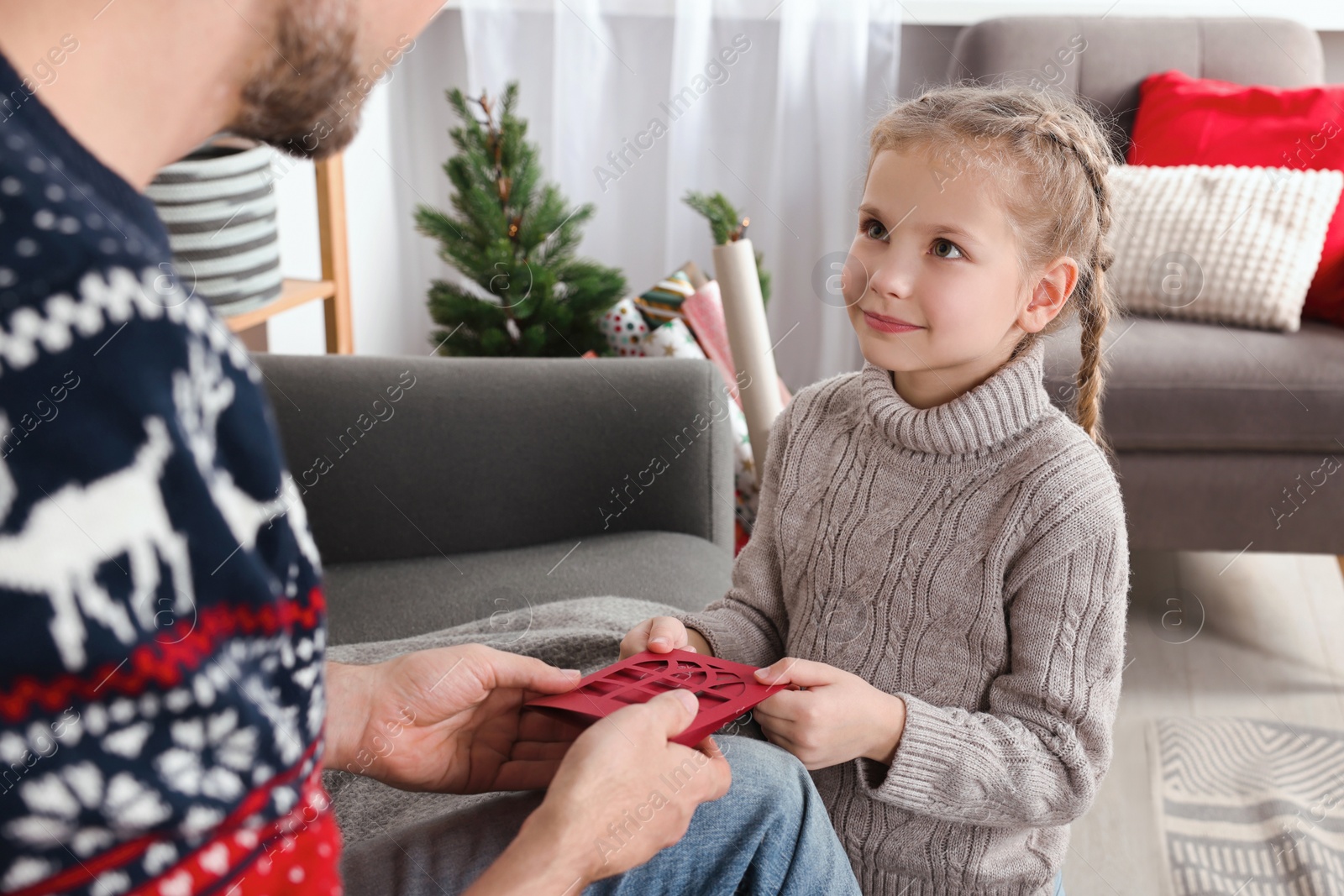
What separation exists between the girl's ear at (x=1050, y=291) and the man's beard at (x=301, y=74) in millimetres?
533

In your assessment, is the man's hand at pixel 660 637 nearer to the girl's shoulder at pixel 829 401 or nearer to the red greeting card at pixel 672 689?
the red greeting card at pixel 672 689

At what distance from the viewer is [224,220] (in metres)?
1.51

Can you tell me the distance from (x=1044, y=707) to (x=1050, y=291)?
321 mm

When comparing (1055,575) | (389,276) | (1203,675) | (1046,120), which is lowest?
(1203,675)

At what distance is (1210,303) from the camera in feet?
6.31

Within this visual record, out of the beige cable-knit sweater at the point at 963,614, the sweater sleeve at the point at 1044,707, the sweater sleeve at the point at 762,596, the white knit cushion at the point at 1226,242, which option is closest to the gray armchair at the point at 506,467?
the sweater sleeve at the point at 762,596

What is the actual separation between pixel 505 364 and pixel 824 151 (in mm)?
1507

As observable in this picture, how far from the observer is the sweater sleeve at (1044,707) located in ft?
2.63

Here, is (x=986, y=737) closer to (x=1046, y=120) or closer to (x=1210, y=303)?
(x=1046, y=120)

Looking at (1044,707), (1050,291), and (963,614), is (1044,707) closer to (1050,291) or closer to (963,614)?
(963,614)

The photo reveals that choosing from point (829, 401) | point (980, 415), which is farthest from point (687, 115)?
point (980, 415)

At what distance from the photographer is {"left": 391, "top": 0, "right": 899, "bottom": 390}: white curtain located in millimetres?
2611

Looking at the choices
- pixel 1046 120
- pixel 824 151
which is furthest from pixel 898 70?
pixel 1046 120

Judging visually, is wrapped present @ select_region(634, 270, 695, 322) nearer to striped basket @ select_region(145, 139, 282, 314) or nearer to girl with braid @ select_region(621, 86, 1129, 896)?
striped basket @ select_region(145, 139, 282, 314)
